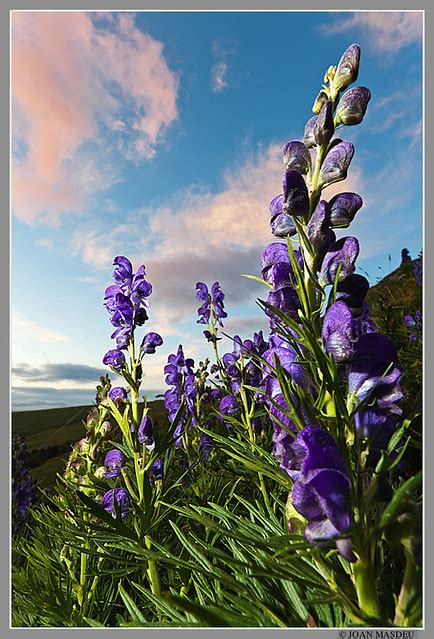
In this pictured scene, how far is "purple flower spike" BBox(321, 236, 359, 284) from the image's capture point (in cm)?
47

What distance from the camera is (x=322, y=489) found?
1.16 feet

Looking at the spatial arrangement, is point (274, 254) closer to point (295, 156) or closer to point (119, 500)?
point (295, 156)

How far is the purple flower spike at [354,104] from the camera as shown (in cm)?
50

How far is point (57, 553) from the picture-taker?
1.24m

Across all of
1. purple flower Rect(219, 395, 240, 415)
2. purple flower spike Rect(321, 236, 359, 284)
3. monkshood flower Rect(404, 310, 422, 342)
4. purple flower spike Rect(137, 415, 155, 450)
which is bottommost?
purple flower spike Rect(137, 415, 155, 450)

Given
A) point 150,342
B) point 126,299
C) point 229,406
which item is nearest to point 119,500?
point 150,342

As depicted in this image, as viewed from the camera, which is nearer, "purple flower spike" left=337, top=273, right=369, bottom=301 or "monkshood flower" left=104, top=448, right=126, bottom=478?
"purple flower spike" left=337, top=273, right=369, bottom=301

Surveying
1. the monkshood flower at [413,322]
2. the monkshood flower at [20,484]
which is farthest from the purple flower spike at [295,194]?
the monkshood flower at [413,322]

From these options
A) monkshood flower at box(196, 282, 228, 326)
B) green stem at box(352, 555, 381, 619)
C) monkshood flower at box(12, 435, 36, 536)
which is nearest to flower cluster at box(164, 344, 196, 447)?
monkshood flower at box(196, 282, 228, 326)

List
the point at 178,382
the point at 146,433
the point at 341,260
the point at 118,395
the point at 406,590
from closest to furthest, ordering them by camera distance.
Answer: the point at 406,590 < the point at 341,260 < the point at 146,433 < the point at 118,395 < the point at 178,382

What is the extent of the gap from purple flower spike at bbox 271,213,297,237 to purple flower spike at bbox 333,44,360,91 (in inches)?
6.0

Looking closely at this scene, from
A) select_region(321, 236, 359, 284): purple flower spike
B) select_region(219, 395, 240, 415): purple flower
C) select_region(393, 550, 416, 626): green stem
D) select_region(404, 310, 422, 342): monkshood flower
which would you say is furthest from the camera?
select_region(404, 310, 422, 342): monkshood flower

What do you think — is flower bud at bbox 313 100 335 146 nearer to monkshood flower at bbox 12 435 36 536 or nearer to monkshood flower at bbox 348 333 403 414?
monkshood flower at bbox 348 333 403 414

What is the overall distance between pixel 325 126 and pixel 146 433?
801 millimetres
